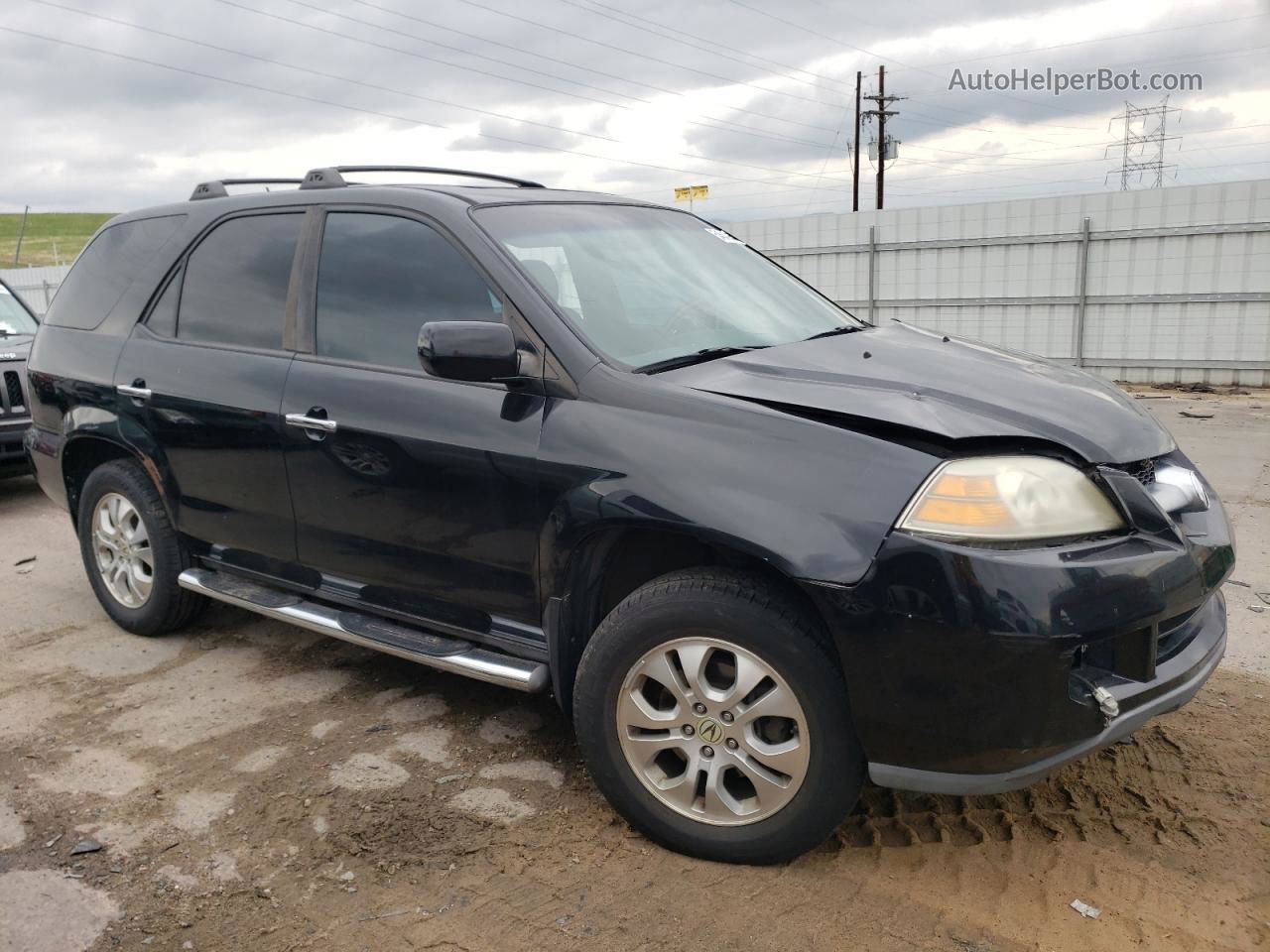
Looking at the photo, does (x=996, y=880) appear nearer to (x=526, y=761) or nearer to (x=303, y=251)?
(x=526, y=761)

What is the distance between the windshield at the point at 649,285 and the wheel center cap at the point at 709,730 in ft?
3.30

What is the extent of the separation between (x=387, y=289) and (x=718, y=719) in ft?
5.90

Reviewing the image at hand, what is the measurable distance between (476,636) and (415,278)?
116cm

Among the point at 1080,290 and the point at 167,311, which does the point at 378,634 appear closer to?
the point at 167,311

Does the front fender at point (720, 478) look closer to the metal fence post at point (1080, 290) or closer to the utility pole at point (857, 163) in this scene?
the metal fence post at point (1080, 290)

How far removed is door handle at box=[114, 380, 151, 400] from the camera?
155 inches

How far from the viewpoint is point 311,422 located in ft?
10.8

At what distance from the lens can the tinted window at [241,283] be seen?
11.9 feet

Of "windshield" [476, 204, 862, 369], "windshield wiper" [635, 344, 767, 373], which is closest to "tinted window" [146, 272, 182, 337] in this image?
"windshield" [476, 204, 862, 369]

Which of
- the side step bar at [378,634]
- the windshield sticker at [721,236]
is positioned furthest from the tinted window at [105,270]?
the windshield sticker at [721,236]

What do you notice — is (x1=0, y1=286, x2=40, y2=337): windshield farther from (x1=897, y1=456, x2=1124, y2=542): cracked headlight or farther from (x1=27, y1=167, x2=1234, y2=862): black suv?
(x1=897, y1=456, x2=1124, y2=542): cracked headlight

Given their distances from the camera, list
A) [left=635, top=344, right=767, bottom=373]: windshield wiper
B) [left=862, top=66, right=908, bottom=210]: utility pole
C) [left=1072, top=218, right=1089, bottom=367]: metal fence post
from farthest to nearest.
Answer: [left=862, top=66, right=908, bottom=210]: utility pole, [left=1072, top=218, right=1089, bottom=367]: metal fence post, [left=635, top=344, right=767, bottom=373]: windshield wiper

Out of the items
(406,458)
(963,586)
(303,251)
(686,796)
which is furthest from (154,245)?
(963,586)

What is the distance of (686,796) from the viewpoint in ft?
8.57
